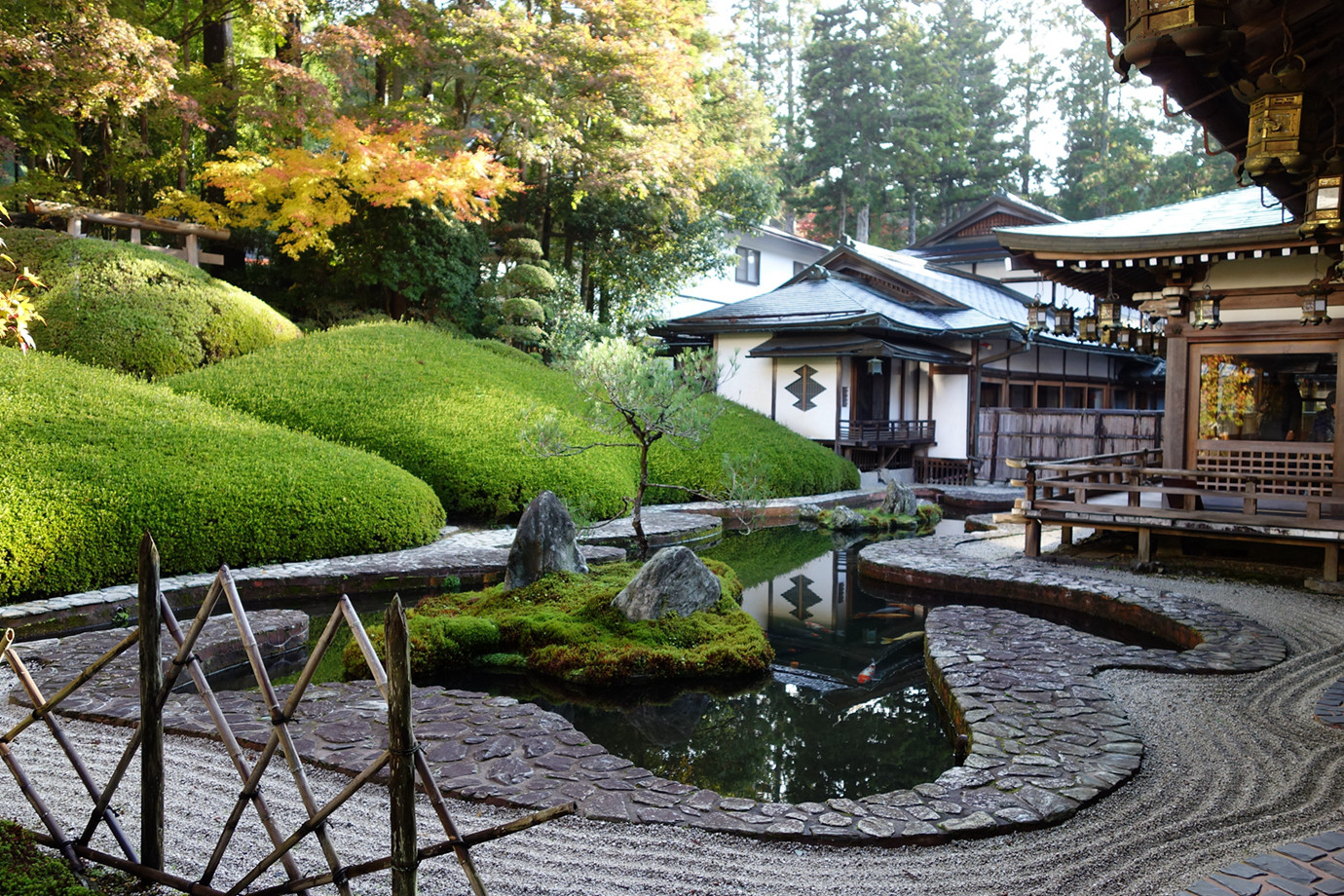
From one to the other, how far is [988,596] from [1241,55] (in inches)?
280

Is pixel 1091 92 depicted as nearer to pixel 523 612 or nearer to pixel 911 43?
pixel 911 43

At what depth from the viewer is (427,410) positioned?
49.4ft

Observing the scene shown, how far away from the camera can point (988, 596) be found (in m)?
10.4

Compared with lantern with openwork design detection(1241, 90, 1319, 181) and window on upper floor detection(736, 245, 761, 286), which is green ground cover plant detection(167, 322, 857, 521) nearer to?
lantern with openwork design detection(1241, 90, 1319, 181)

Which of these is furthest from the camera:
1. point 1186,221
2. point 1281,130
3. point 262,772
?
point 1186,221

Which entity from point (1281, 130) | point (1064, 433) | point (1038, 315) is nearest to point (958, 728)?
point (1281, 130)

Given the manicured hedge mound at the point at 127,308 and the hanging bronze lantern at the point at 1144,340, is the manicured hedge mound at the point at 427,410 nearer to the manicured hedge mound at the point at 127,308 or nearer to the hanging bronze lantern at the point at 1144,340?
the manicured hedge mound at the point at 127,308

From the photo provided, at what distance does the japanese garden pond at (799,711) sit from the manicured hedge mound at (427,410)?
434cm

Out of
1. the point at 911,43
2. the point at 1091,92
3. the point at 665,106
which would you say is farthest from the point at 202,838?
the point at 1091,92

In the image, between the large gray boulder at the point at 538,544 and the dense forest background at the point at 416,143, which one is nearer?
the large gray boulder at the point at 538,544

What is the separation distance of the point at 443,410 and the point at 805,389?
34.5ft

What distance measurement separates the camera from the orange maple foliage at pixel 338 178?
55.5 feet

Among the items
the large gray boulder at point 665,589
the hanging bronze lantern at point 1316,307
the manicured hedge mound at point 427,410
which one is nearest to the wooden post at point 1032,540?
the hanging bronze lantern at point 1316,307

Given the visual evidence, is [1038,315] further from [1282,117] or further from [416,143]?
[416,143]
